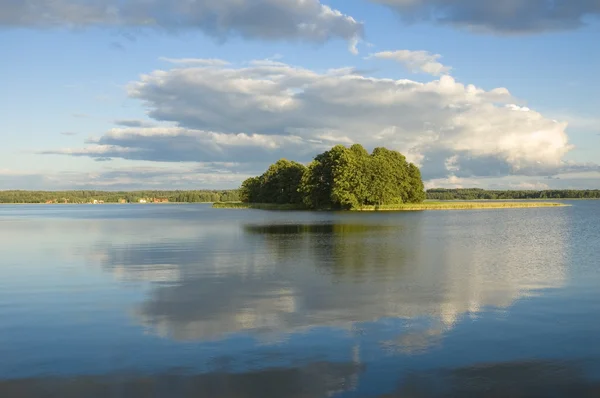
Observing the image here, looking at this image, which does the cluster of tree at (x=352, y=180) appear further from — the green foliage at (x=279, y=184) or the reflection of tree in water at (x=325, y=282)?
the reflection of tree in water at (x=325, y=282)

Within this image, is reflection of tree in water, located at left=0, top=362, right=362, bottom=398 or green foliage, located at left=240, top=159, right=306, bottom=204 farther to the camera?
green foliage, located at left=240, top=159, right=306, bottom=204

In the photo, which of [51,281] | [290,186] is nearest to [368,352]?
[51,281]

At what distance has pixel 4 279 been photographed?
2325 centimetres

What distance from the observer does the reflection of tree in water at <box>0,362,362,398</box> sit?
31.0ft

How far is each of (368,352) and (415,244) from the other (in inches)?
1058

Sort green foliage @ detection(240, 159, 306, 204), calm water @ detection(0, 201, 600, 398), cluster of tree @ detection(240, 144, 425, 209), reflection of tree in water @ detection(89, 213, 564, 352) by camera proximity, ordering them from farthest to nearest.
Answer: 1. green foliage @ detection(240, 159, 306, 204)
2. cluster of tree @ detection(240, 144, 425, 209)
3. reflection of tree in water @ detection(89, 213, 564, 352)
4. calm water @ detection(0, 201, 600, 398)

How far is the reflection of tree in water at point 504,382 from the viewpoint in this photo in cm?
939

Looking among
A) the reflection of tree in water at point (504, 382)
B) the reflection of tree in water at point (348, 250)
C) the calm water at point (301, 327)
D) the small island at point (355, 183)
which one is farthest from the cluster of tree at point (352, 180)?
the reflection of tree in water at point (504, 382)

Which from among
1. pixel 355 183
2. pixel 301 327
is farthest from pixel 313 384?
pixel 355 183

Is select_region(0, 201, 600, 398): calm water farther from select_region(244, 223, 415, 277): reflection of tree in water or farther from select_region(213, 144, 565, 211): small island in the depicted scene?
select_region(213, 144, 565, 211): small island

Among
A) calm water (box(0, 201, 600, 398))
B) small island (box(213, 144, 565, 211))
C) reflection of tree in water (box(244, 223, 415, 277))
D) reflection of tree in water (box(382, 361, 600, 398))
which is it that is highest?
small island (box(213, 144, 565, 211))

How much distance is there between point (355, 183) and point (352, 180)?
95cm

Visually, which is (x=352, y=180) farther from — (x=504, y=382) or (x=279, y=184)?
(x=504, y=382)

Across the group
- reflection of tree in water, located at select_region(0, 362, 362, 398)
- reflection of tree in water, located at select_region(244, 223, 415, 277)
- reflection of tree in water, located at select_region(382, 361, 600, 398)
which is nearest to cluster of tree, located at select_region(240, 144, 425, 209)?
reflection of tree in water, located at select_region(244, 223, 415, 277)
